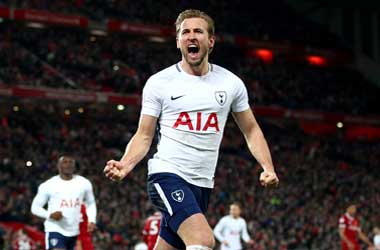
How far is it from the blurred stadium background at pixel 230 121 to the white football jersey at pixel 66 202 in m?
9.00

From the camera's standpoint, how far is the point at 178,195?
6.12m

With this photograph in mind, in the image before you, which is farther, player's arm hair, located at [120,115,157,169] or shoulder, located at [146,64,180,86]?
shoulder, located at [146,64,180,86]

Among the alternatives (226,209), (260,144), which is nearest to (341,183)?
(226,209)

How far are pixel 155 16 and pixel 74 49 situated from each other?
6.33 metres

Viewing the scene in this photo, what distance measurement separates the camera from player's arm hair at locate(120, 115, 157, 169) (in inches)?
244

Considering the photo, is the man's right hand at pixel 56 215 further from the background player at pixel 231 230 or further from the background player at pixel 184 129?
the background player at pixel 231 230

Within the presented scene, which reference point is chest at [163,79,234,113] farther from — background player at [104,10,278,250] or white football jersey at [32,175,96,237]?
white football jersey at [32,175,96,237]

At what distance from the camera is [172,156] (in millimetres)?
6293

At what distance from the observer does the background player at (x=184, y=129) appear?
621 cm

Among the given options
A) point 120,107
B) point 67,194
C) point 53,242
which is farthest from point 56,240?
point 120,107

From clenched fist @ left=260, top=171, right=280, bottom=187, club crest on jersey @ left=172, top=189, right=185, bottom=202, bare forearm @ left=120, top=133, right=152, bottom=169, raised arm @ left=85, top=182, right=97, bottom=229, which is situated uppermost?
bare forearm @ left=120, top=133, right=152, bottom=169

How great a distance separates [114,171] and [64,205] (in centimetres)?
612

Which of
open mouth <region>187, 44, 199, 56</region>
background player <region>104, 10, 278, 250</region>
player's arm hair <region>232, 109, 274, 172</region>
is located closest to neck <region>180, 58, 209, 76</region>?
background player <region>104, 10, 278, 250</region>

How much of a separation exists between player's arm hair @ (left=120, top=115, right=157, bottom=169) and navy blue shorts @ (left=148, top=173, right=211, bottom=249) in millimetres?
220
